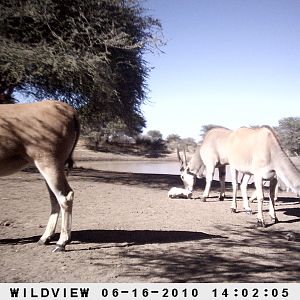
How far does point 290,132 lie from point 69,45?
31316 millimetres

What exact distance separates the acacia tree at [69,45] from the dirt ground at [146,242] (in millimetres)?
3977

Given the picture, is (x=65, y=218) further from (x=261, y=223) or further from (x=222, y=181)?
(x=222, y=181)

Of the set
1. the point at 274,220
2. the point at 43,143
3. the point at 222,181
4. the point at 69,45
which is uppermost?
A: the point at 69,45

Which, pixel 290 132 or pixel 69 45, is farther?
pixel 290 132

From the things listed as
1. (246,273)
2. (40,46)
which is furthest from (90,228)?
(40,46)

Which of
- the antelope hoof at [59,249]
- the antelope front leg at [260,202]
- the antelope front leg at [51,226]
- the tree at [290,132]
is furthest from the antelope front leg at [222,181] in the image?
the tree at [290,132]

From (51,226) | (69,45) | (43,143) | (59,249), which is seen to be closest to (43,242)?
(51,226)

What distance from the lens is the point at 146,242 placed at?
6.05 metres

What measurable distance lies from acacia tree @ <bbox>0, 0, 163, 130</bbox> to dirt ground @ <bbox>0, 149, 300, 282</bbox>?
13.0ft

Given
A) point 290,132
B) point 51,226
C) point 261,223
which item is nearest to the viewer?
point 51,226

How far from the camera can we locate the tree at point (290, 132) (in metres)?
32.6

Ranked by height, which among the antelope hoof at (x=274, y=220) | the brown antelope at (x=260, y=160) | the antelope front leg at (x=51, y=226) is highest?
the brown antelope at (x=260, y=160)

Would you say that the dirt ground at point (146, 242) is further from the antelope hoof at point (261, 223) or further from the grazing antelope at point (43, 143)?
the grazing antelope at point (43, 143)

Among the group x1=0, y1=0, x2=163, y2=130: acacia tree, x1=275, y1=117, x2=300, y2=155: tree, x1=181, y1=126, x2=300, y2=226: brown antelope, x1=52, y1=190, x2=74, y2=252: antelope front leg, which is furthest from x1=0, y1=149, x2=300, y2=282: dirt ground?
x1=275, y1=117, x2=300, y2=155: tree
